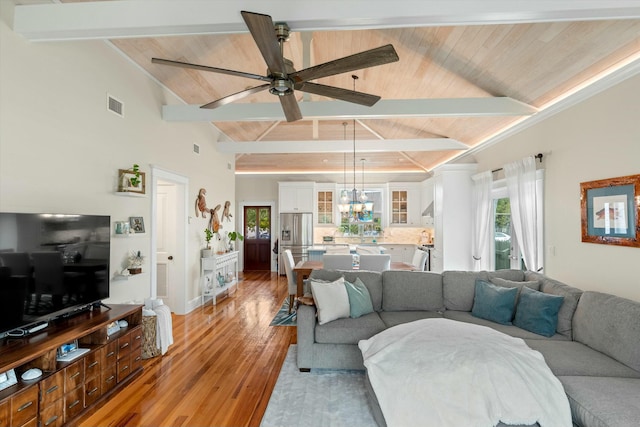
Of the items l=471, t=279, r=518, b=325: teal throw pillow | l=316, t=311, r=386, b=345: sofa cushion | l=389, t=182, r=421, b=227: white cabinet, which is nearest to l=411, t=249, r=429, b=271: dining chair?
l=471, t=279, r=518, b=325: teal throw pillow

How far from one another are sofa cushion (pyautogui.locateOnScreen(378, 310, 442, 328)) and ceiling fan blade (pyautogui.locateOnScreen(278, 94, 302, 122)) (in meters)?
2.19

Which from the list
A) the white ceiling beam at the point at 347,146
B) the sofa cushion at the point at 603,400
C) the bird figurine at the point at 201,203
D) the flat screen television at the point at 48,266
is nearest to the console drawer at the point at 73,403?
the flat screen television at the point at 48,266

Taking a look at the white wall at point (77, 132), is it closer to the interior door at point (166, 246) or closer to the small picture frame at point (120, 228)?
the small picture frame at point (120, 228)

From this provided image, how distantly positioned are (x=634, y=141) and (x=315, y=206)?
6.50m

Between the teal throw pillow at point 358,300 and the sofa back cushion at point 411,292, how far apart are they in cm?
27

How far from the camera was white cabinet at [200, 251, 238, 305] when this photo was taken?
5548 millimetres

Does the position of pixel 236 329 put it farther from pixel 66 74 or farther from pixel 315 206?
pixel 315 206

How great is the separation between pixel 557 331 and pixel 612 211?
3.96 feet

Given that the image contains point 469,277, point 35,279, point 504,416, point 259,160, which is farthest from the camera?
point 259,160

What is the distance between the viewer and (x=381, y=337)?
2545mm

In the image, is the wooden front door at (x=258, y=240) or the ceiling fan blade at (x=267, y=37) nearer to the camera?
the ceiling fan blade at (x=267, y=37)

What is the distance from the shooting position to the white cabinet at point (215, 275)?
555 centimetres

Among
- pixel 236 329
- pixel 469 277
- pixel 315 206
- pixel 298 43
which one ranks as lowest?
pixel 236 329

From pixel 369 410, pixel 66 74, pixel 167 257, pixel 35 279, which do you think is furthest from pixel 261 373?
pixel 66 74
